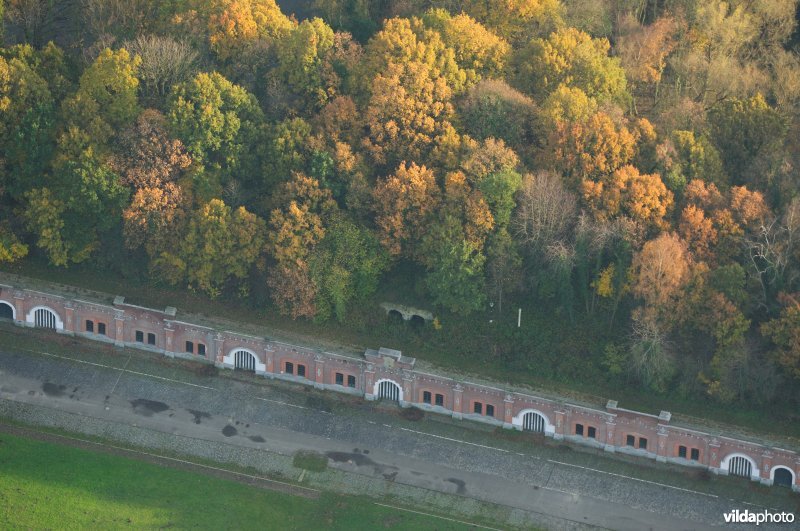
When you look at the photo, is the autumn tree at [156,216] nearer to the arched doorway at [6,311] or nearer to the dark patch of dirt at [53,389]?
the arched doorway at [6,311]

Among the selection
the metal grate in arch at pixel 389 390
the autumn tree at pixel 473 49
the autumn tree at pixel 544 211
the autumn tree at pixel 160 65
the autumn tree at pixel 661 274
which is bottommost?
the metal grate in arch at pixel 389 390

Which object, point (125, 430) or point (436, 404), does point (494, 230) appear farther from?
point (125, 430)

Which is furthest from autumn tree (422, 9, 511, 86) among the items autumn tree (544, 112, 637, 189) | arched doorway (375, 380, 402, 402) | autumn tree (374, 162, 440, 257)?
arched doorway (375, 380, 402, 402)

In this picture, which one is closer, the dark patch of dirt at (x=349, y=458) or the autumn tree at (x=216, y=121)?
the dark patch of dirt at (x=349, y=458)

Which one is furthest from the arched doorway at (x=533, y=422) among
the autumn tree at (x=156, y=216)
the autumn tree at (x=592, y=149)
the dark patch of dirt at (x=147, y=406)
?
the autumn tree at (x=156, y=216)

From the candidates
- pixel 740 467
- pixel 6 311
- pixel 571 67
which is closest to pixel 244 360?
pixel 6 311

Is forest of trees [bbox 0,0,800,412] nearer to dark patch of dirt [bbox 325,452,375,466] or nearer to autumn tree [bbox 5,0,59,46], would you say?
autumn tree [bbox 5,0,59,46]
